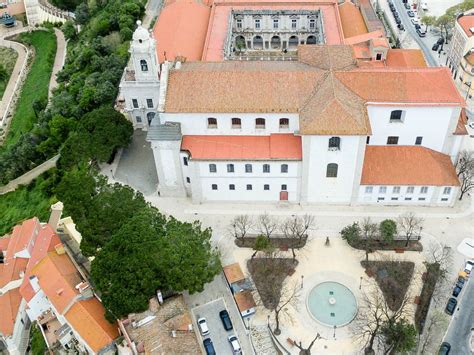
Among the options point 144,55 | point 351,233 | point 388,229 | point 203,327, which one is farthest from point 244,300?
point 144,55

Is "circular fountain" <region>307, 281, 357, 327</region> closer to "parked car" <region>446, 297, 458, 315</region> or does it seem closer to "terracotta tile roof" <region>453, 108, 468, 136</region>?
"parked car" <region>446, 297, 458, 315</region>

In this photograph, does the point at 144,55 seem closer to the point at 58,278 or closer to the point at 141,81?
the point at 141,81

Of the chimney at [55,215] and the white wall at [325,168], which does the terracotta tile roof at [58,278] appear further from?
the white wall at [325,168]

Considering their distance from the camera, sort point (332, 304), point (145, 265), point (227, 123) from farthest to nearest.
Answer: point (227, 123), point (332, 304), point (145, 265)

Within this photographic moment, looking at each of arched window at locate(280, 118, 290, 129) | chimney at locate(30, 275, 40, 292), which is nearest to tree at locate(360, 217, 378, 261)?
arched window at locate(280, 118, 290, 129)

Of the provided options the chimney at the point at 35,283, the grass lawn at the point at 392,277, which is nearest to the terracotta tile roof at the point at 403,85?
the grass lawn at the point at 392,277

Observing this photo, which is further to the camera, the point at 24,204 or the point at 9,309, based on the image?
the point at 24,204

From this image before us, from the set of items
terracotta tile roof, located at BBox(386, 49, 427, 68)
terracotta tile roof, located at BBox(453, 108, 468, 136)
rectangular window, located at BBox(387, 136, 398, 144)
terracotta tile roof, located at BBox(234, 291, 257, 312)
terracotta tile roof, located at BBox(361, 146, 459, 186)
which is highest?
terracotta tile roof, located at BBox(386, 49, 427, 68)
